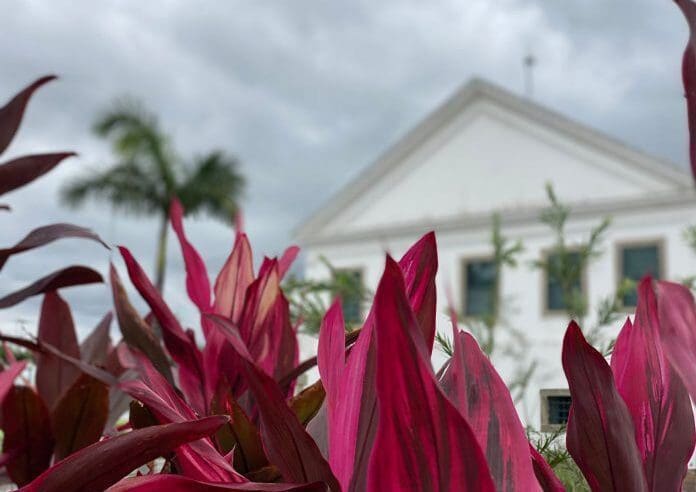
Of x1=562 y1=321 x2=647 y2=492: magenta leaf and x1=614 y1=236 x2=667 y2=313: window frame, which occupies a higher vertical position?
x1=614 y1=236 x2=667 y2=313: window frame

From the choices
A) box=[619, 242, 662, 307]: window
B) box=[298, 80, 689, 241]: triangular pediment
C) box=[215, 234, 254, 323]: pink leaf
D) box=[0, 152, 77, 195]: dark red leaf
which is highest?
box=[298, 80, 689, 241]: triangular pediment

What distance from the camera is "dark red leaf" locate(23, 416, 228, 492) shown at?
0.21 metres

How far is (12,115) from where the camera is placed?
1.69ft

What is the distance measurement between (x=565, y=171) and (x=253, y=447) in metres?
11.7

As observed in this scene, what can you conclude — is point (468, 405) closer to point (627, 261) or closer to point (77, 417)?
point (77, 417)

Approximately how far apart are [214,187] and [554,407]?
14442 millimetres

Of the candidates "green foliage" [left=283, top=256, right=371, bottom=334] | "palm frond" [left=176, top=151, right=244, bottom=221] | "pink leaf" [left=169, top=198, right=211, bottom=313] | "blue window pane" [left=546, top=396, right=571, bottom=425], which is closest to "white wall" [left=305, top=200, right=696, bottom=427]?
"palm frond" [left=176, top=151, right=244, bottom=221]

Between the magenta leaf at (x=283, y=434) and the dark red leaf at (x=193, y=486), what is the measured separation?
1 cm

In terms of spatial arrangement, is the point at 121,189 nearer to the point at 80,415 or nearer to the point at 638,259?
the point at 638,259

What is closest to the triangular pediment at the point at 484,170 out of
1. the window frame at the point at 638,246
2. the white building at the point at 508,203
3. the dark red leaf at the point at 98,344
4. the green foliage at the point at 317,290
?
the white building at the point at 508,203

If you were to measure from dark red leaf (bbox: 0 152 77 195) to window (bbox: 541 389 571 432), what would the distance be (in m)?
0.35

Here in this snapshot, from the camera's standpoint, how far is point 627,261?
10484 millimetres

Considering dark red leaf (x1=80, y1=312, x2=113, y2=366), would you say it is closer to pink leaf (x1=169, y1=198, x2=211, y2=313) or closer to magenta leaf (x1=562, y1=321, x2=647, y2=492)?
pink leaf (x1=169, y1=198, x2=211, y2=313)

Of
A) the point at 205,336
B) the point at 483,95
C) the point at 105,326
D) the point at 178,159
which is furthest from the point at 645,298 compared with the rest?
the point at 178,159
